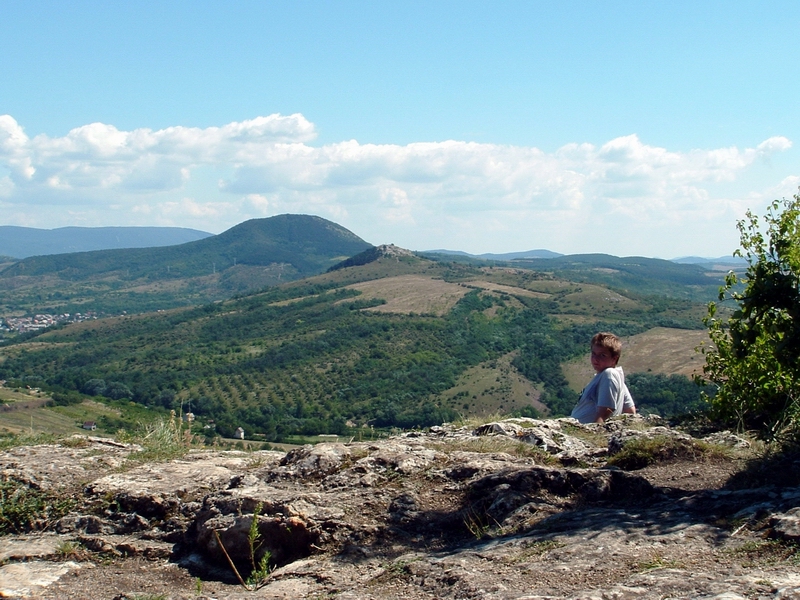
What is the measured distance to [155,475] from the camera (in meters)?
5.89

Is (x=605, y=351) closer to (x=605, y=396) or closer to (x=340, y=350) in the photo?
(x=605, y=396)

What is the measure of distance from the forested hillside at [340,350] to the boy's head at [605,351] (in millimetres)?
49338

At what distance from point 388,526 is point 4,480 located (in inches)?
142

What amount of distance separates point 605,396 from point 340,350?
284 ft

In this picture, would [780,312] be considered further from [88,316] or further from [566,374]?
[88,316]

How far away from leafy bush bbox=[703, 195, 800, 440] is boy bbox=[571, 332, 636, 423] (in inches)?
42.9

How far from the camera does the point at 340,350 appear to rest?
93062 millimetres

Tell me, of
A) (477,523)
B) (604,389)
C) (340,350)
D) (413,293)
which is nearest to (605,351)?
(604,389)

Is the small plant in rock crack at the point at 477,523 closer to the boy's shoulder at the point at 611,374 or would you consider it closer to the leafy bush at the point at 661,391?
the boy's shoulder at the point at 611,374

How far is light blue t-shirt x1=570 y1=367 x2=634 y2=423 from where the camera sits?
760cm

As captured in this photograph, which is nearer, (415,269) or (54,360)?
(54,360)

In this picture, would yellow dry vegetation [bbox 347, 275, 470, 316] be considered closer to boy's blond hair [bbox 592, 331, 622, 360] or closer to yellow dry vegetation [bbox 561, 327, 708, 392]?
yellow dry vegetation [bbox 561, 327, 708, 392]

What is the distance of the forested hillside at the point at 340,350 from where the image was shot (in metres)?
68.9

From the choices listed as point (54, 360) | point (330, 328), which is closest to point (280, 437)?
point (330, 328)
